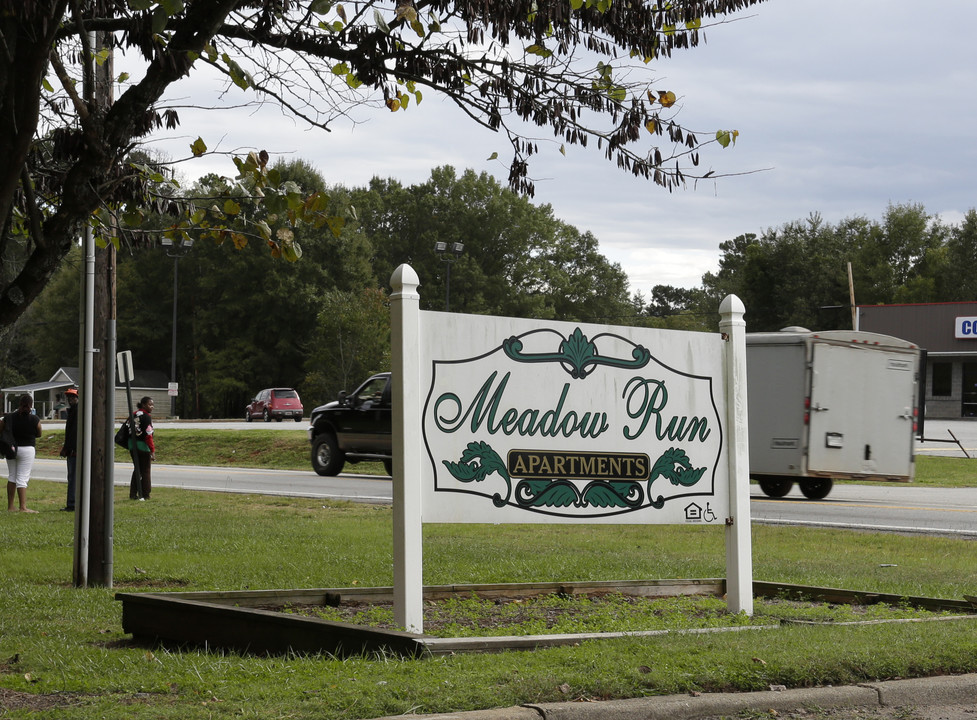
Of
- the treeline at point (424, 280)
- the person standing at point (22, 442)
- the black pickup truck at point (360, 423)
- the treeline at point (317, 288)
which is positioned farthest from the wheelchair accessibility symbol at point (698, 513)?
the treeline at point (424, 280)

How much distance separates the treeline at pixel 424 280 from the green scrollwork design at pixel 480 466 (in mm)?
58243

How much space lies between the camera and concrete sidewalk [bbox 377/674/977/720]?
4.73 metres

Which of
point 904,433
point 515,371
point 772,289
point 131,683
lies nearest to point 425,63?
point 515,371

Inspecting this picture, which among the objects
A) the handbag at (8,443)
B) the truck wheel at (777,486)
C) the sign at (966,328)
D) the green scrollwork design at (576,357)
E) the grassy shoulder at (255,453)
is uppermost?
the sign at (966,328)

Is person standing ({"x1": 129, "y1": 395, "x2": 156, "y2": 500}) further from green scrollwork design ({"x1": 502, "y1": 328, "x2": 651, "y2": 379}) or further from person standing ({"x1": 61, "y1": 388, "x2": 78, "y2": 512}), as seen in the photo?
green scrollwork design ({"x1": 502, "y1": 328, "x2": 651, "y2": 379})

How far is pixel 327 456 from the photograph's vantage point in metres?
26.0

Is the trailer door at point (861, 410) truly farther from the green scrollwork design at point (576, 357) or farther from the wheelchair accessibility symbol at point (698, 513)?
the green scrollwork design at point (576, 357)

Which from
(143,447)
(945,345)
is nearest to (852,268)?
(945,345)

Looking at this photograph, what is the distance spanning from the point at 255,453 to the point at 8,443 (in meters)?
17.9

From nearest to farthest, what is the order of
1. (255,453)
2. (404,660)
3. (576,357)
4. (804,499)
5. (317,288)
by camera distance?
1. (404,660)
2. (576,357)
3. (804,499)
4. (255,453)
5. (317,288)

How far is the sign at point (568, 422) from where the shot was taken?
22.4ft

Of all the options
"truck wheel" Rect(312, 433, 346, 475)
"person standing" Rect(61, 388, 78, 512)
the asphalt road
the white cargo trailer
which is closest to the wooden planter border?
the asphalt road

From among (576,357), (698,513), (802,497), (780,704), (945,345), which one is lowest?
(802,497)

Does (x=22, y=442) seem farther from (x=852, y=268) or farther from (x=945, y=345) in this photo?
(x=852, y=268)
